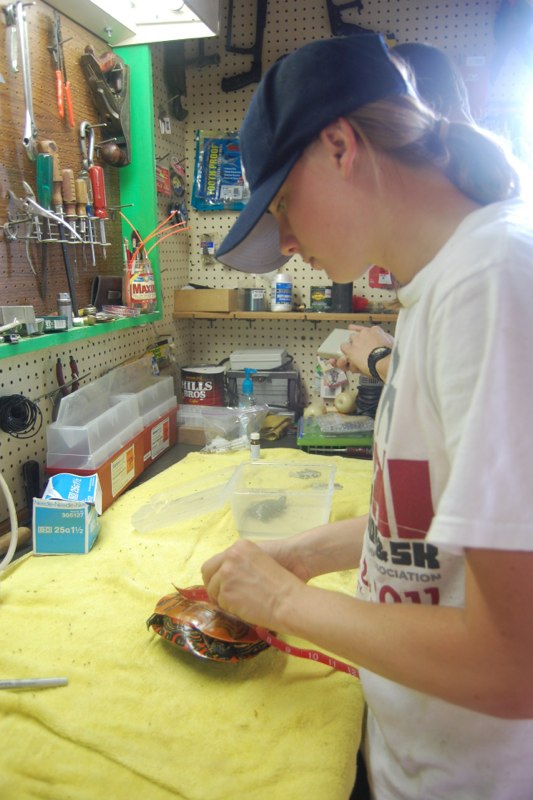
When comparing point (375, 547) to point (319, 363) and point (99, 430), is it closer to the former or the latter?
point (99, 430)

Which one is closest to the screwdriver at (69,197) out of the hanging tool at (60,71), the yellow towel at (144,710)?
the hanging tool at (60,71)

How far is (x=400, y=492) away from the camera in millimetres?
565

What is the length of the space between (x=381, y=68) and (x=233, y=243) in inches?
9.9

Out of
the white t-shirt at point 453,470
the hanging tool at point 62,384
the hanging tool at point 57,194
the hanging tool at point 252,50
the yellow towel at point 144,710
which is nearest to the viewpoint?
the white t-shirt at point 453,470

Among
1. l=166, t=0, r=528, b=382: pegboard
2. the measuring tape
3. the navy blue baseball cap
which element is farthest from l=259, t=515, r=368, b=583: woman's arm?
l=166, t=0, r=528, b=382: pegboard

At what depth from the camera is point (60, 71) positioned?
4.88 feet

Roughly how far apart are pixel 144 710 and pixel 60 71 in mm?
1606

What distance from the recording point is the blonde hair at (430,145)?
0.53 m

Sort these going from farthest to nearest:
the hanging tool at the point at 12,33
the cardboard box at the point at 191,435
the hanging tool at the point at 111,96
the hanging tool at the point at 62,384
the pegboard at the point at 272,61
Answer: the pegboard at the point at 272,61, the cardboard box at the point at 191,435, the hanging tool at the point at 111,96, the hanging tool at the point at 62,384, the hanging tool at the point at 12,33

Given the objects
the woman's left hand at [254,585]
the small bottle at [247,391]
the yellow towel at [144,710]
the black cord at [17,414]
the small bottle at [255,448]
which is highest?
the black cord at [17,414]

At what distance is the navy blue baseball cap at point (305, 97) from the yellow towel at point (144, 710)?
0.68 meters

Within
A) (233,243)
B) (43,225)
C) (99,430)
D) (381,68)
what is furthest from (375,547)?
(43,225)

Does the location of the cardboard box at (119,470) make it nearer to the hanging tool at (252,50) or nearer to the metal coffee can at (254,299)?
the metal coffee can at (254,299)

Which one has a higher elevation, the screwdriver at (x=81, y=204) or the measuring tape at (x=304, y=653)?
the screwdriver at (x=81, y=204)
